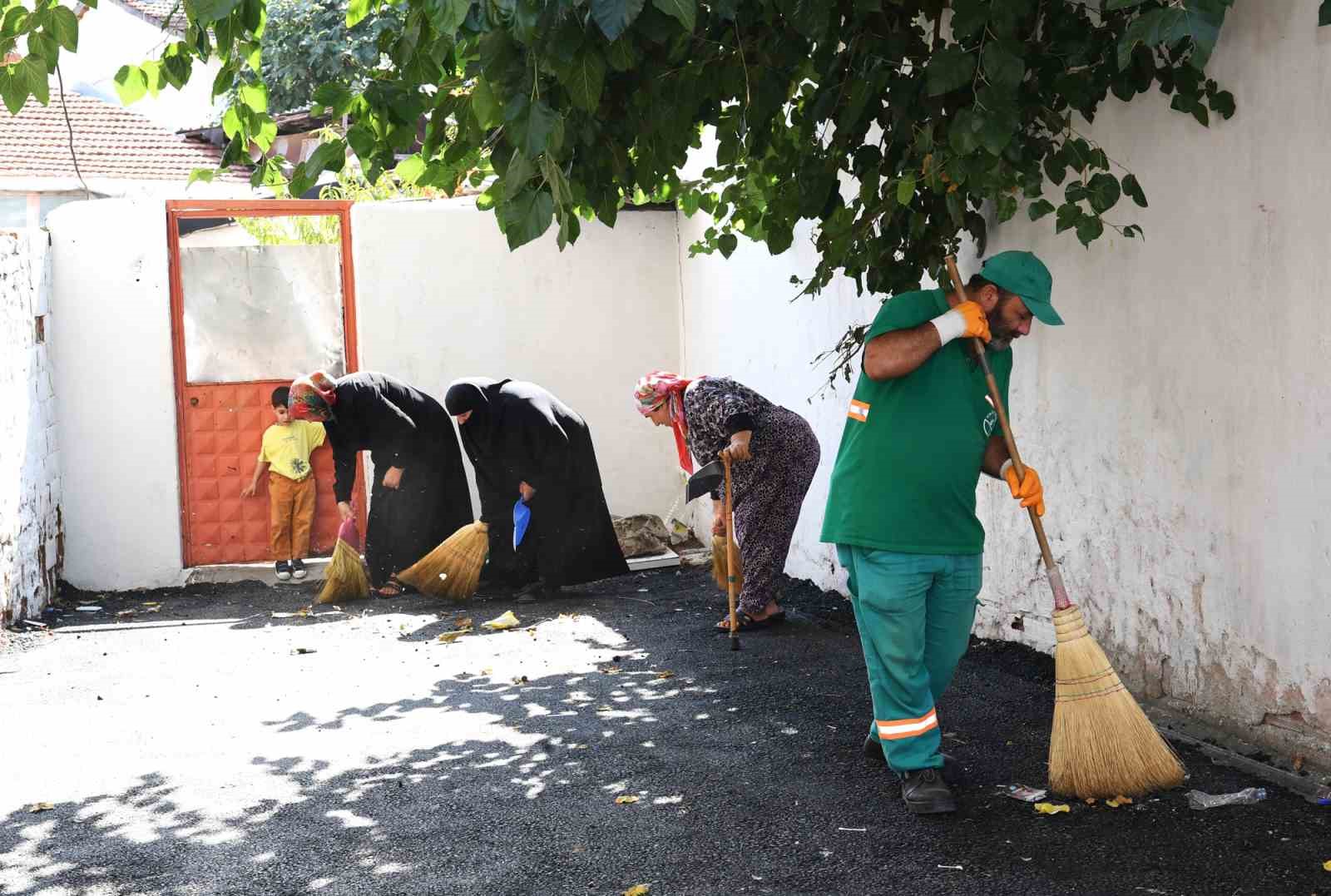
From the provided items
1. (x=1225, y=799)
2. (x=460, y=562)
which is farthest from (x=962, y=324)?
(x=460, y=562)

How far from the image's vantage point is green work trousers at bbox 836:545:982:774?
4.37m

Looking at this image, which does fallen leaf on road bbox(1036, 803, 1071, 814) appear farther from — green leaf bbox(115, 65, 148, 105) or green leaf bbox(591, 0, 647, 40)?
green leaf bbox(115, 65, 148, 105)

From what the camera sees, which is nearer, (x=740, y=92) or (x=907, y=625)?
(x=907, y=625)

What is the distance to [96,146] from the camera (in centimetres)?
2316

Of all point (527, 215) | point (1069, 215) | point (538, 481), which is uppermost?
point (1069, 215)

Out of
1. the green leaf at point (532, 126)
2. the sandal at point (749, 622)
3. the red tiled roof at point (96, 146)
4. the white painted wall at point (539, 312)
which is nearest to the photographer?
the green leaf at point (532, 126)

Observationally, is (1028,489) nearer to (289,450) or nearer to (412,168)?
(412,168)

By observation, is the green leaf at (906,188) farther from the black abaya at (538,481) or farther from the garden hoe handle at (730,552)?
the black abaya at (538,481)

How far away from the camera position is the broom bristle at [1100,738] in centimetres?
427

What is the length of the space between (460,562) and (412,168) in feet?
→ 15.8

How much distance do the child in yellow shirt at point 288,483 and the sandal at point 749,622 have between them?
13.9 feet

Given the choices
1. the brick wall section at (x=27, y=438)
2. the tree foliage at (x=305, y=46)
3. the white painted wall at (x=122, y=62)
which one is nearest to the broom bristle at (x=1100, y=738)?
the brick wall section at (x=27, y=438)

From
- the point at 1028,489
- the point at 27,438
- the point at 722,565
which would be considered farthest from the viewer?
the point at 27,438

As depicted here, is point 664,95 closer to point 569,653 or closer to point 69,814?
point 69,814
